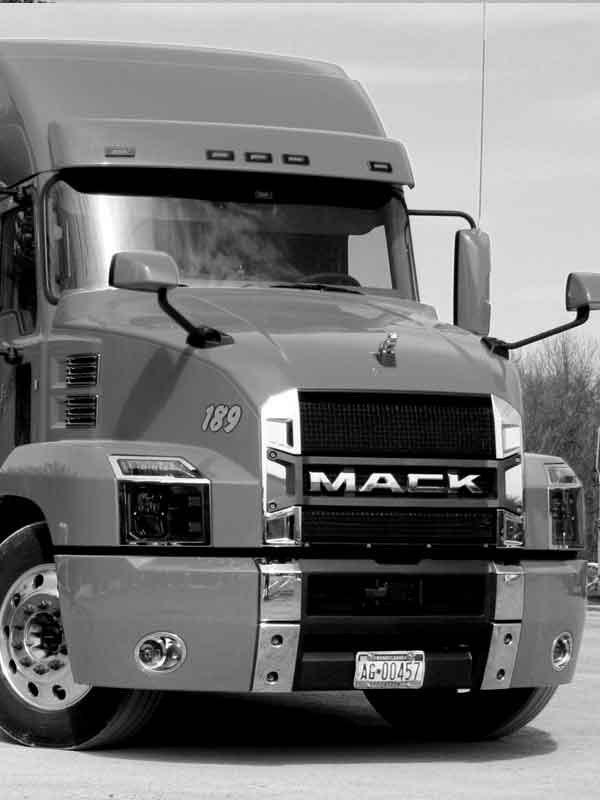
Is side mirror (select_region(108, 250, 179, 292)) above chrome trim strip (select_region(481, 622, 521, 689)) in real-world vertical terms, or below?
above

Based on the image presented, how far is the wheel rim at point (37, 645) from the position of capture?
10062 millimetres

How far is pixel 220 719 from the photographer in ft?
39.1

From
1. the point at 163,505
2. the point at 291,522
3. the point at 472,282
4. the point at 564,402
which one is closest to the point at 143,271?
the point at 163,505

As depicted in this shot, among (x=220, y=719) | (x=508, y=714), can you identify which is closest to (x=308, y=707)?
(x=220, y=719)

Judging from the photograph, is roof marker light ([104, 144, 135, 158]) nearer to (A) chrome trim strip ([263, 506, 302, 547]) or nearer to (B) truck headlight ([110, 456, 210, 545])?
(B) truck headlight ([110, 456, 210, 545])

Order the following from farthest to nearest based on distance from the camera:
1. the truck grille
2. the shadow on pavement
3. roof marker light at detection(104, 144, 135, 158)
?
roof marker light at detection(104, 144, 135, 158) → the shadow on pavement → the truck grille

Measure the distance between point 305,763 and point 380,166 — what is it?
3.56m

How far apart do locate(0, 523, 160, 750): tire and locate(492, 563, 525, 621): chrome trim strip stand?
5.47 ft

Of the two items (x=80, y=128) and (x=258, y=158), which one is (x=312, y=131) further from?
(x=80, y=128)

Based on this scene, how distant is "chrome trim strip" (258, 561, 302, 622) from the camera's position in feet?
31.5

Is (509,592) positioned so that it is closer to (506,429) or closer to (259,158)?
(506,429)

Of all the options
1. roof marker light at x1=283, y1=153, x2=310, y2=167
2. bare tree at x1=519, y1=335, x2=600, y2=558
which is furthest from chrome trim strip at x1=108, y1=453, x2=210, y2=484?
bare tree at x1=519, y1=335, x2=600, y2=558

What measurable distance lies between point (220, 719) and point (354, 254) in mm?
2688

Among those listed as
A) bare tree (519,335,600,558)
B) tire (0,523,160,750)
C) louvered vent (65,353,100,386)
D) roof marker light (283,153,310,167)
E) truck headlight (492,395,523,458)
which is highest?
roof marker light (283,153,310,167)
